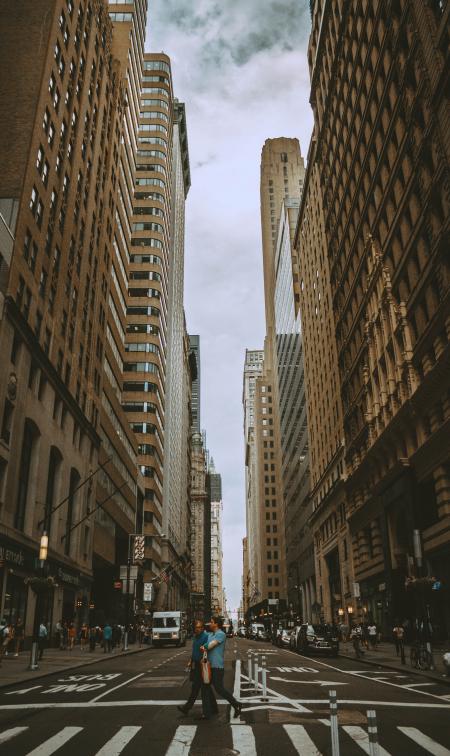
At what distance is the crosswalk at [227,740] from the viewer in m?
9.48

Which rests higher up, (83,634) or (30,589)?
(30,589)

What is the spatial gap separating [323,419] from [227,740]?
70.1m

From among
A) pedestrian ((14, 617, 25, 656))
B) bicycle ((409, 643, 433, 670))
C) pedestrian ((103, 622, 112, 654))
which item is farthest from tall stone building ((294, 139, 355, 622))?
bicycle ((409, 643, 433, 670))

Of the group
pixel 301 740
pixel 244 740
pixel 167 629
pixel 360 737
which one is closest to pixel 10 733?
pixel 244 740

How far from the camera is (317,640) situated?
36281mm

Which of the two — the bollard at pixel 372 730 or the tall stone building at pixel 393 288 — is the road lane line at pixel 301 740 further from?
the tall stone building at pixel 393 288

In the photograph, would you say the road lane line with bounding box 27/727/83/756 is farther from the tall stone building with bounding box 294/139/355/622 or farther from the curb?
the tall stone building with bounding box 294/139/355/622

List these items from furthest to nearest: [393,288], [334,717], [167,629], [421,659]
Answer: [167,629], [393,288], [421,659], [334,717]

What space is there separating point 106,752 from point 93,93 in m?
63.7

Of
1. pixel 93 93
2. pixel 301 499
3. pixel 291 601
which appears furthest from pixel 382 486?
pixel 291 601

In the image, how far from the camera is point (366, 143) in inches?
2061

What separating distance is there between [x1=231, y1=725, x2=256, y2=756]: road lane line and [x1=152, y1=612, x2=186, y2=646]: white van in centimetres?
4450

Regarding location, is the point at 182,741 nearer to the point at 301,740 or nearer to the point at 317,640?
the point at 301,740

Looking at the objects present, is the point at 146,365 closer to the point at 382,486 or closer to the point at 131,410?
the point at 131,410
